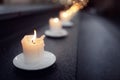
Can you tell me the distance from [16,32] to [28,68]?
1.63 feet

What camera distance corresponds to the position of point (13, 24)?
0.92m

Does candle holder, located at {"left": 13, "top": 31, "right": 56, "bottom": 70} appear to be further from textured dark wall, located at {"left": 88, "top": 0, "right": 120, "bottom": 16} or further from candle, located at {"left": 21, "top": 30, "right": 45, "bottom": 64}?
textured dark wall, located at {"left": 88, "top": 0, "right": 120, "bottom": 16}

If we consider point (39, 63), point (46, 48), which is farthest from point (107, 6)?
point (39, 63)

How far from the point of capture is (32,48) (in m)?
0.50

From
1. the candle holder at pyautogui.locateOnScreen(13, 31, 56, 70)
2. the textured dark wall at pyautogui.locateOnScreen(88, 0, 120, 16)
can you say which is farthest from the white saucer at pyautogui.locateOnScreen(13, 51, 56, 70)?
the textured dark wall at pyautogui.locateOnScreen(88, 0, 120, 16)

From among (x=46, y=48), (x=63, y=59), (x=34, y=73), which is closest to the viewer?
(x=34, y=73)

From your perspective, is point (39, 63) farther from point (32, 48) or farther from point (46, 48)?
point (46, 48)

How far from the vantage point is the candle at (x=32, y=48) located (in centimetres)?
49

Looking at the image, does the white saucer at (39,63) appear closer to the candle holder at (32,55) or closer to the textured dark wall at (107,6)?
the candle holder at (32,55)

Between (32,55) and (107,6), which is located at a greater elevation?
(32,55)

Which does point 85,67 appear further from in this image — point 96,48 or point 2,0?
point 2,0

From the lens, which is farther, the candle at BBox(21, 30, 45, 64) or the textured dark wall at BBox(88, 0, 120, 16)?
the textured dark wall at BBox(88, 0, 120, 16)

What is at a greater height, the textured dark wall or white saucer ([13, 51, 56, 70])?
white saucer ([13, 51, 56, 70])

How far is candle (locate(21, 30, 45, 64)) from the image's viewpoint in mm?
495
